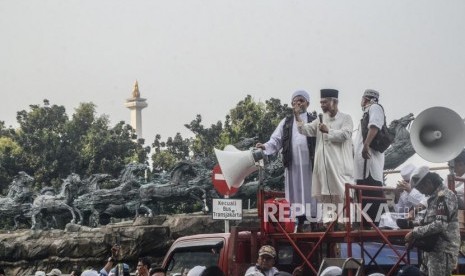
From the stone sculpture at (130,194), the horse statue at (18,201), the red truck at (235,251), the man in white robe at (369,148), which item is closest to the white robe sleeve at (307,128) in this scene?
the man in white robe at (369,148)

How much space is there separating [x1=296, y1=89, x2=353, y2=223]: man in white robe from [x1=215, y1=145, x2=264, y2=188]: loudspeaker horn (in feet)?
1.74

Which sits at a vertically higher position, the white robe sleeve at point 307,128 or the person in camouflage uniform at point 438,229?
the white robe sleeve at point 307,128

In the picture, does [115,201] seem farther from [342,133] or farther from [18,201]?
[342,133]

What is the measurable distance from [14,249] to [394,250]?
72.9 feet

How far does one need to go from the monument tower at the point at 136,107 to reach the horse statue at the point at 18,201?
32.4 metres

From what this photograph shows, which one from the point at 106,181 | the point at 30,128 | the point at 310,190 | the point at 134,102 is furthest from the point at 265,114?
the point at 310,190

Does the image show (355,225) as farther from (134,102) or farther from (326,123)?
(134,102)

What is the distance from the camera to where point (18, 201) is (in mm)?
36781

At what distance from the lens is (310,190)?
8.59 meters

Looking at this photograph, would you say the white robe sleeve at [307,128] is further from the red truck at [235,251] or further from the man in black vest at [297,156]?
the red truck at [235,251]

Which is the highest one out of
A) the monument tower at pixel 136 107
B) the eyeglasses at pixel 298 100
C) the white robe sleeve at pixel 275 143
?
the monument tower at pixel 136 107

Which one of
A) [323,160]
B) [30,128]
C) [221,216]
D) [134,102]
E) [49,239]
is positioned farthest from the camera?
[134,102]

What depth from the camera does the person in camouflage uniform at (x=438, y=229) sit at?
6277mm

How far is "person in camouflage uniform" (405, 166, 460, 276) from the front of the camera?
628cm
